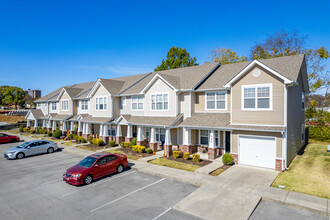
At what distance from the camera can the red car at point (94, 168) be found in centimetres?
1338

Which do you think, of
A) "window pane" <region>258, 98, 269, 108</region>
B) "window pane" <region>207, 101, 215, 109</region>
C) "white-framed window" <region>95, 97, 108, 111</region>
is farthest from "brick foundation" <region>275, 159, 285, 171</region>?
"white-framed window" <region>95, 97, 108, 111</region>

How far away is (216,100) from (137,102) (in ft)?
33.6

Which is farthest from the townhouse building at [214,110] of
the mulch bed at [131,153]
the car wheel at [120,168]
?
the car wheel at [120,168]

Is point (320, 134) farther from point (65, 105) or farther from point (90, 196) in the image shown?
point (65, 105)

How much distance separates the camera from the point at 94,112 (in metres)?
30.5

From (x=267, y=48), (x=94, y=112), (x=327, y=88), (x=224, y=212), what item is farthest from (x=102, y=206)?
(x=267, y=48)

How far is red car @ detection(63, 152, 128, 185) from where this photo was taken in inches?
527

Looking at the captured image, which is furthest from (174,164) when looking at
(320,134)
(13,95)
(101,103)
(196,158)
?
(13,95)

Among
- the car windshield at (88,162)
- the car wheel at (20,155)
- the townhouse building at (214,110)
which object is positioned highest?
→ the townhouse building at (214,110)

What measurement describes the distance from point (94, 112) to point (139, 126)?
33.5 ft

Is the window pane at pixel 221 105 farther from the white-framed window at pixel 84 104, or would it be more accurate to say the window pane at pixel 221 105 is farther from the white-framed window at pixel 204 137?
the white-framed window at pixel 84 104

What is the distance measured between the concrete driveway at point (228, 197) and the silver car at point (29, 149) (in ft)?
61.6

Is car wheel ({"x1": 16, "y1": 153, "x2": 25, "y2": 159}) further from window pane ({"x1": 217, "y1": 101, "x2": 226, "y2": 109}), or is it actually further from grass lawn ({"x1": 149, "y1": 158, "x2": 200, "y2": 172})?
window pane ({"x1": 217, "y1": 101, "x2": 226, "y2": 109})

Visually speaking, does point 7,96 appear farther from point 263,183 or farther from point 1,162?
point 263,183
